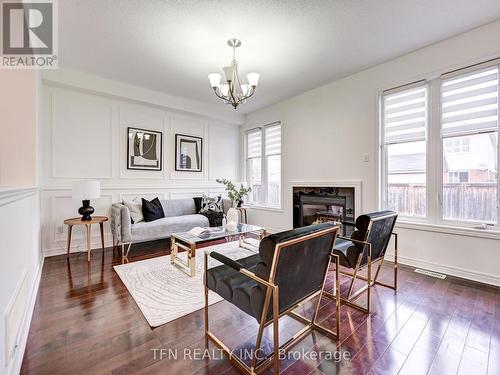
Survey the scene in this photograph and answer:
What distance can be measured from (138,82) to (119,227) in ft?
8.11

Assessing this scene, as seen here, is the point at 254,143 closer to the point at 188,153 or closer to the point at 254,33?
the point at 188,153

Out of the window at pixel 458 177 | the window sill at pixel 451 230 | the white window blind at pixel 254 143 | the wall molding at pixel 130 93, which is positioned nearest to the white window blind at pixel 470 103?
the window at pixel 458 177

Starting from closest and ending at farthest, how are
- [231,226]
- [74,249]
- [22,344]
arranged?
[22,344], [231,226], [74,249]

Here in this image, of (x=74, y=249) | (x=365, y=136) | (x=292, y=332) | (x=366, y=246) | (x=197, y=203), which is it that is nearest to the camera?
(x=292, y=332)

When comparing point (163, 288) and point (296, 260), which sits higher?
point (296, 260)

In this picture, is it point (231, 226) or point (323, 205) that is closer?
point (231, 226)

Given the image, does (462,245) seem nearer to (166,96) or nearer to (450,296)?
(450,296)

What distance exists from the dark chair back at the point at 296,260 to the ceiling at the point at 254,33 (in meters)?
2.18

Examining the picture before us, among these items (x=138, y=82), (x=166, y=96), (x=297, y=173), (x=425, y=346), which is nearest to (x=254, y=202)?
(x=297, y=173)

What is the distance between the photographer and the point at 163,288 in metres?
2.45

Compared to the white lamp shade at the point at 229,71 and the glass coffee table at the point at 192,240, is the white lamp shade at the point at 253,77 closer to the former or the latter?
the white lamp shade at the point at 229,71

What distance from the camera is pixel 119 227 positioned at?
3465 millimetres

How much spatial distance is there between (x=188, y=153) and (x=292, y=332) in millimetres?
4192

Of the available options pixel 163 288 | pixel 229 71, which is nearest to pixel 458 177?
pixel 229 71
